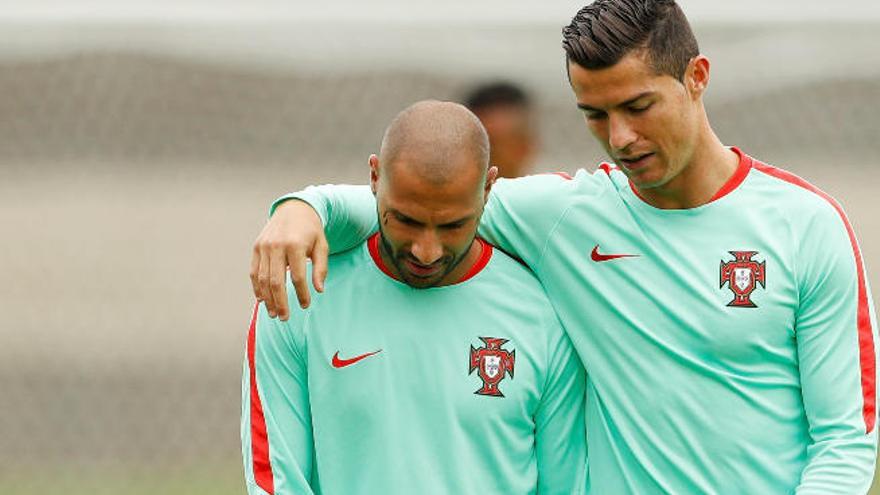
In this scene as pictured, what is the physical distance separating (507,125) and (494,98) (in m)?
0.23

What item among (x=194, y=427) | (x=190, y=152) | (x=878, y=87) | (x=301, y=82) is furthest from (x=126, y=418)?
(x=878, y=87)

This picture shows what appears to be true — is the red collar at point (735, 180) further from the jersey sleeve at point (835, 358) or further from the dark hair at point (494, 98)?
the dark hair at point (494, 98)


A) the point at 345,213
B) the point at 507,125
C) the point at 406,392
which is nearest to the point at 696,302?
the point at 406,392

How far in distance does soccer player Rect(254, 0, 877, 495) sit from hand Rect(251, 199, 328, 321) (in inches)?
4.7

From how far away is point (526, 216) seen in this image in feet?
10.7

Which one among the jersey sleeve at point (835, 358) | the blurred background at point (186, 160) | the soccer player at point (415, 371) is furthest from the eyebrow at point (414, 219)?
the blurred background at point (186, 160)

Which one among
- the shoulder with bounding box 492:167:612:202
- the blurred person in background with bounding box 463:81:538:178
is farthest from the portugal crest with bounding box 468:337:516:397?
the blurred person in background with bounding box 463:81:538:178

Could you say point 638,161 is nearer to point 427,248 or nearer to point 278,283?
point 427,248

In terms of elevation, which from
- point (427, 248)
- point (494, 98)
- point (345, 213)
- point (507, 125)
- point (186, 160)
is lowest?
point (427, 248)

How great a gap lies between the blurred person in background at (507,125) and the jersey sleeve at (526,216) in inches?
63.2

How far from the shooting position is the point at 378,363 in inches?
122

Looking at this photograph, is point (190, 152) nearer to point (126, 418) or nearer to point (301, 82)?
point (301, 82)

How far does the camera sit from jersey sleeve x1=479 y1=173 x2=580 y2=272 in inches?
128

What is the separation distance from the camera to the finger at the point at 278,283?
2.78 metres
